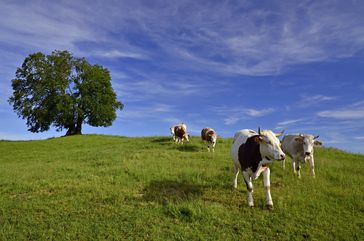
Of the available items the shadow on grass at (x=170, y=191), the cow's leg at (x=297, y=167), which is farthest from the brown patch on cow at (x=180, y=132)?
the shadow on grass at (x=170, y=191)

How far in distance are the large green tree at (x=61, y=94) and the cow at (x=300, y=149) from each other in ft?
136

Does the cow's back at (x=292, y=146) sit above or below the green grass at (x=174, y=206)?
above

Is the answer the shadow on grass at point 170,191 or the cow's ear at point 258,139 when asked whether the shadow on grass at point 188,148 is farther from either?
the cow's ear at point 258,139

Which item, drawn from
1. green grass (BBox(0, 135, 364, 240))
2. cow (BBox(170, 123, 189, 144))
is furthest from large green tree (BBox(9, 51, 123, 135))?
green grass (BBox(0, 135, 364, 240))

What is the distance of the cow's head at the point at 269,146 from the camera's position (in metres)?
9.39

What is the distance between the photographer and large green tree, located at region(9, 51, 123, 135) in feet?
170

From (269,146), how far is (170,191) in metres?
4.10

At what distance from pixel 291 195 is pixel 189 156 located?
32.9ft

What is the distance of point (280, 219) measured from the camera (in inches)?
355

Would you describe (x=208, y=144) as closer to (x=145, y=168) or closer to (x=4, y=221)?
(x=145, y=168)

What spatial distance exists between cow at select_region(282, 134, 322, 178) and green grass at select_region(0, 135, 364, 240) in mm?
528

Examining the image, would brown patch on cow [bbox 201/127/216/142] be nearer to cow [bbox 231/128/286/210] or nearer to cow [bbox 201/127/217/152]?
cow [bbox 201/127/217/152]

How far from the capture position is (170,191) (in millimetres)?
11789

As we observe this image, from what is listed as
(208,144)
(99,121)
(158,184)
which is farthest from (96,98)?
(158,184)
